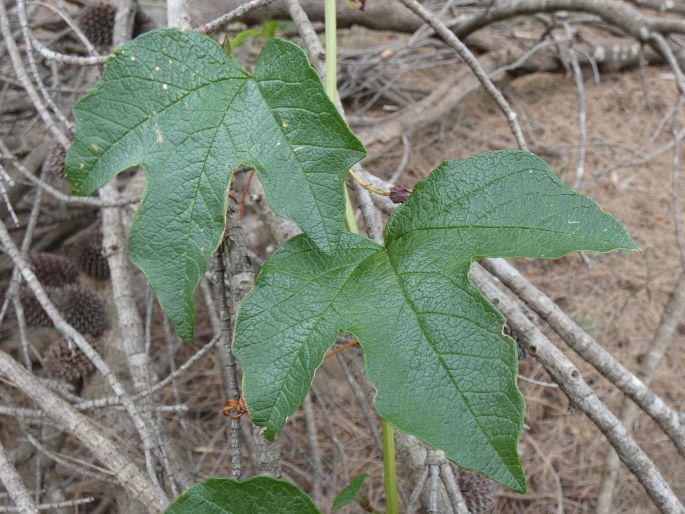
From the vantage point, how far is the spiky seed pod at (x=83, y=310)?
142cm

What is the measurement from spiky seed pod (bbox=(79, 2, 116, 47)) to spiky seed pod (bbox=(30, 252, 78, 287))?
1.96 feet

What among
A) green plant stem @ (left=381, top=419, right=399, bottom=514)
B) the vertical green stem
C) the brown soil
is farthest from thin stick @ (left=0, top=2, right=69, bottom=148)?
the brown soil

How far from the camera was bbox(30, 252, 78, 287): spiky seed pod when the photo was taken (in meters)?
1.59

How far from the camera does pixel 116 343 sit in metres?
1.50

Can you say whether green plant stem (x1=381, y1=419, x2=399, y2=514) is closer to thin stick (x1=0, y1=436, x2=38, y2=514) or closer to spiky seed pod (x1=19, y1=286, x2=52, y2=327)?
thin stick (x1=0, y1=436, x2=38, y2=514)

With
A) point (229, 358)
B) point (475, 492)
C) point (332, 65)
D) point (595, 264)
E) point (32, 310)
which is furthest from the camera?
point (595, 264)

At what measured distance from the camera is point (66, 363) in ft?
4.60

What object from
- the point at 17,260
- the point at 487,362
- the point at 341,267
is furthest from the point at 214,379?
the point at 487,362

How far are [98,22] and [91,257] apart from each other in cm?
63

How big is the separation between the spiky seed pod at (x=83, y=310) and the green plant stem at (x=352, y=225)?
2.77 feet

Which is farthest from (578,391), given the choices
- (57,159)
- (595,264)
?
(595,264)

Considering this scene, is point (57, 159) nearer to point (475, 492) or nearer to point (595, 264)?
point (475, 492)

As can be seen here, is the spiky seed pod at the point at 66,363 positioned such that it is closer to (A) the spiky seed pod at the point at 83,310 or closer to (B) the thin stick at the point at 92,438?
(A) the spiky seed pod at the point at 83,310

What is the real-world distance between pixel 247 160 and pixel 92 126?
17cm
